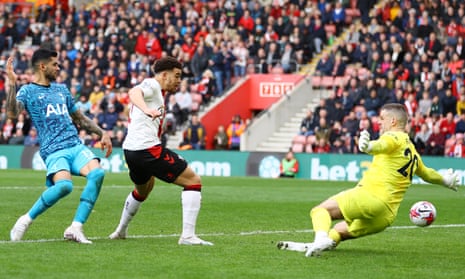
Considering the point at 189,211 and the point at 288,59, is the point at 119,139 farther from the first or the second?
the point at 189,211

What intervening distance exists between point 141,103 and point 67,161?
1.25 metres

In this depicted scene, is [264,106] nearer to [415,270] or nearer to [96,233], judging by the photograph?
[96,233]

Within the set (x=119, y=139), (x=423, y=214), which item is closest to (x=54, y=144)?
(x=423, y=214)

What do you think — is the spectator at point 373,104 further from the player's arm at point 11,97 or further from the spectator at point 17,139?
the player's arm at point 11,97

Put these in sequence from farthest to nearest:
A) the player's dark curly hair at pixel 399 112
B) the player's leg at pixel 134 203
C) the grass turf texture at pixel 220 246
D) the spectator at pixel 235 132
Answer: the spectator at pixel 235 132 < the player's leg at pixel 134 203 < the player's dark curly hair at pixel 399 112 < the grass turf texture at pixel 220 246

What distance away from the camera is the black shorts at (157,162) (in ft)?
37.7

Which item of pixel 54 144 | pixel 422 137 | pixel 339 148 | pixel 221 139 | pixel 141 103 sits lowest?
pixel 221 139

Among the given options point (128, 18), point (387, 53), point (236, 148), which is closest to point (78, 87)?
point (128, 18)

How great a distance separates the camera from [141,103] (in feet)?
36.3

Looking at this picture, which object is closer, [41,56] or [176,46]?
[41,56]

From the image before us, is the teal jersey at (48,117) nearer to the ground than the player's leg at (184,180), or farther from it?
farther from it

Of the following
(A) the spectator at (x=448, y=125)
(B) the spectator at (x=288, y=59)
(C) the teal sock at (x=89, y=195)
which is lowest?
(A) the spectator at (x=448, y=125)

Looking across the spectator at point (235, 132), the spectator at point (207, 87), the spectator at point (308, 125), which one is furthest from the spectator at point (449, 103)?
the spectator at point (207, 87)

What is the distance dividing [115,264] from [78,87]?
31335 mm
